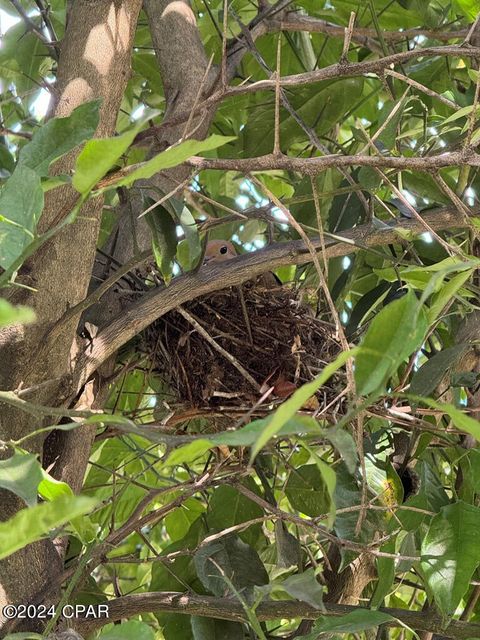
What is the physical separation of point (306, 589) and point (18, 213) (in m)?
0.45

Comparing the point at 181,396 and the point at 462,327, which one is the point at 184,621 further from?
the point at 462,327

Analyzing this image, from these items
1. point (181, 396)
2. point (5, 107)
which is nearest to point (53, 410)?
point (181, 396)

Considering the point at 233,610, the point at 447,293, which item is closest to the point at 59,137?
the point at 447,293

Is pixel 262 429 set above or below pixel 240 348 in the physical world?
above

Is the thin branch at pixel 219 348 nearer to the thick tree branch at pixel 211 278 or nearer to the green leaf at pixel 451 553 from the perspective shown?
the thick tree branch at pixel 211 278

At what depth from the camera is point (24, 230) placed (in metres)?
0.71

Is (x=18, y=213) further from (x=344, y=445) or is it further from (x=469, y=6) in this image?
(x=469, y=6)

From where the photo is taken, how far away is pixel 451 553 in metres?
1.01

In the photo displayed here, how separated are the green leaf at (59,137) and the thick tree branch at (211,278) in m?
0.36

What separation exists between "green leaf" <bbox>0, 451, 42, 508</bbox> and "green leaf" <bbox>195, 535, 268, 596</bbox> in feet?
1.72

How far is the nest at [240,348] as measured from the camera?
4.27 feet

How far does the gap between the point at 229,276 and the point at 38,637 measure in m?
0.53

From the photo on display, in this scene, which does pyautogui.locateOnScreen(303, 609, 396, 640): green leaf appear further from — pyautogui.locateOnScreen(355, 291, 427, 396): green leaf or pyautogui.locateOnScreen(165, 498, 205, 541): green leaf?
pyautogui.locateOnScreen(165, 498, 205, 541): green leaf

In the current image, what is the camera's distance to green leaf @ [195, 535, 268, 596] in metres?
1.18
